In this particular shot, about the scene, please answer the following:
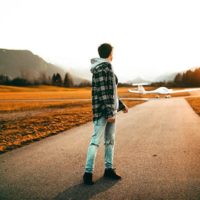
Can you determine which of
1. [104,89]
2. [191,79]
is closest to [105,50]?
[104,89]

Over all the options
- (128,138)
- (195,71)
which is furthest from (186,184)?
(195,71)

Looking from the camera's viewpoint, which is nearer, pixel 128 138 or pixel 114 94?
pixel 114 94

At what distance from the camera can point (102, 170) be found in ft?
15.7

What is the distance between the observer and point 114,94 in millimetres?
4215

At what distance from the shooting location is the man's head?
4.31m

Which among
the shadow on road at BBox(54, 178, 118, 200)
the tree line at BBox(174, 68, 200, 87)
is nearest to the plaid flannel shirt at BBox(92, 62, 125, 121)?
the shadow on road at BBox(54, 178, 118, 200)

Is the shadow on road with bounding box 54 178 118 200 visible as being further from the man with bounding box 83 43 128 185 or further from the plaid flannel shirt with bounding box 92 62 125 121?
the plaid flannel shirt with bounding box 92 62 125 121

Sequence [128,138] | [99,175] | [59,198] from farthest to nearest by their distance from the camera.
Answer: [128,138] < [99,175] < [59,198]

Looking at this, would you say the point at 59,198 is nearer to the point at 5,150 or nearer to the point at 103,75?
the point at 103,75

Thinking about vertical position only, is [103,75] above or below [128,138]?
above

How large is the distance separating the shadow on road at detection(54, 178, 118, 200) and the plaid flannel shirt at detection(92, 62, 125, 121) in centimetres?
102

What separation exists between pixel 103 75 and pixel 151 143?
353 cm

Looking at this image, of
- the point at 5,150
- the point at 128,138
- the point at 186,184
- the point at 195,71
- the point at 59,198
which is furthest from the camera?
the point at 195,71

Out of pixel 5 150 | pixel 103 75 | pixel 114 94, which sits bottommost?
pixel 5 150
